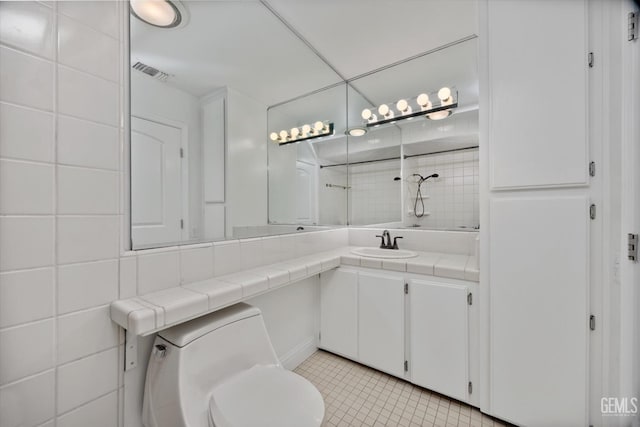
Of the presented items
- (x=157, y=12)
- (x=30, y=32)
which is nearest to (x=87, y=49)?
(x=30, y=32)

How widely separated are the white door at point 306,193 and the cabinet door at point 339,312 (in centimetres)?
61

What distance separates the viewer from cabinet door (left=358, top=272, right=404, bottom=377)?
165 cm

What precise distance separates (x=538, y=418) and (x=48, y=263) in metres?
2.24

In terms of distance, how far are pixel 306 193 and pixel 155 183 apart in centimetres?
144

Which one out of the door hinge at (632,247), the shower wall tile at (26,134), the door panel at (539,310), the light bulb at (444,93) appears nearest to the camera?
the shower wall tile at (26,134)

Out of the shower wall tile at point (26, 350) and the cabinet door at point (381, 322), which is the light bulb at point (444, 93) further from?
→ the shower wall tile at point (26, 350)

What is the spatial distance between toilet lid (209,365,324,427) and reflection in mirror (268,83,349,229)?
42.9 inches

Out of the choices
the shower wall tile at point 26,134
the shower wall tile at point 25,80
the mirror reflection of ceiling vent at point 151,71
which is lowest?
the shower wall tile at point 26,134

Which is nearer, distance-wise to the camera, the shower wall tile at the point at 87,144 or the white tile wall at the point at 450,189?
the shower wall tile at the point at 87,144

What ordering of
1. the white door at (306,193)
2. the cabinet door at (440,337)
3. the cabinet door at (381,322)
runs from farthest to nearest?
the white door at (306,193)
the cabinet door at (381,322)
the cabinet door at (440,337)

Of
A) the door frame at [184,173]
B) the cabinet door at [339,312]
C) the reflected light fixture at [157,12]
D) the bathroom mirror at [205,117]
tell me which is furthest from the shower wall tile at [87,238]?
the cabinet door at [339,312]

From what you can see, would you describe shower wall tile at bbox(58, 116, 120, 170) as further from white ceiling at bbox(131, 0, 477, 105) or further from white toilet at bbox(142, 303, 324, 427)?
white toilet at bbox(142, 303, 324, 427)

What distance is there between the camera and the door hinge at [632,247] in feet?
3.06

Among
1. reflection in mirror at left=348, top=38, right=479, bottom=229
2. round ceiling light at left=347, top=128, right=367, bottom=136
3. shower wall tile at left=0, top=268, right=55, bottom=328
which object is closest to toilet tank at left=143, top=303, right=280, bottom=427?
shower wall tile at left=0, top=268, right=55, bottom=328
